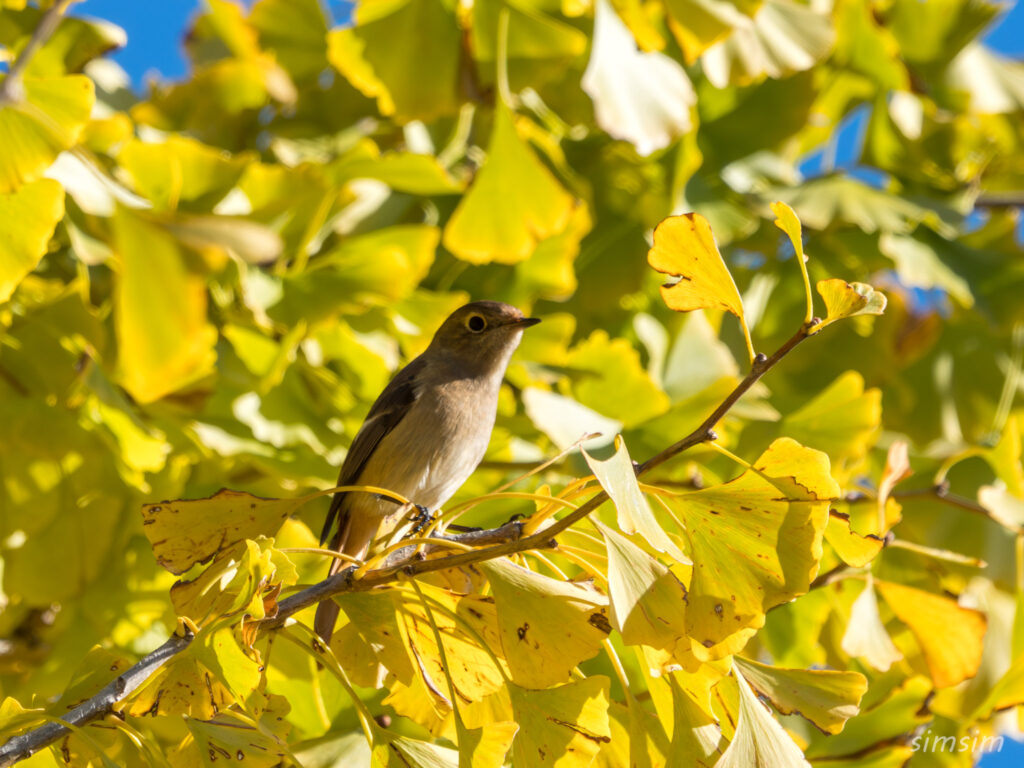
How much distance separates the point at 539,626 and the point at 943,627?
943 mm

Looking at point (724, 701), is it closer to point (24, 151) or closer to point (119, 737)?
point (119, 737)

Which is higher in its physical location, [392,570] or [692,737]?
[392,570]

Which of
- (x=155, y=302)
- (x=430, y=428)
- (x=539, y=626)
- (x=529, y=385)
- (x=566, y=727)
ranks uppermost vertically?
(x=155, y=302)

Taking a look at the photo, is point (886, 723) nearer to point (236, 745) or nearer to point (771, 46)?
point (236, 745)

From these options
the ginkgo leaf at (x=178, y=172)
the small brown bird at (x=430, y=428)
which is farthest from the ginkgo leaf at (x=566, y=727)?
the ginkgo leaf at (x=178, y=172)

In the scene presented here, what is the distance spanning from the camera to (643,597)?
119 cm

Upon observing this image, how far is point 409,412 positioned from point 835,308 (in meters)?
1.46

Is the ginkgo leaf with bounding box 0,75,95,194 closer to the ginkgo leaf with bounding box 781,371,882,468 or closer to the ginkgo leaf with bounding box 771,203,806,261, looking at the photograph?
the ginkgo leaf with bounding box 771,203,806,261

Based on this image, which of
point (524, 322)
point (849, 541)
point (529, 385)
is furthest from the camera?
point (529, 385)

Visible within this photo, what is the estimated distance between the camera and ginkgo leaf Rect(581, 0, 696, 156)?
2.50m

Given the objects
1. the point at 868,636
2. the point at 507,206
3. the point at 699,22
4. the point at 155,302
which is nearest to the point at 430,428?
the point at 507,206

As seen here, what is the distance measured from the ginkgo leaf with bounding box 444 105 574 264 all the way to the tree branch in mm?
1189

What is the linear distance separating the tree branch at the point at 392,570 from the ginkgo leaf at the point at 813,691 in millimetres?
371

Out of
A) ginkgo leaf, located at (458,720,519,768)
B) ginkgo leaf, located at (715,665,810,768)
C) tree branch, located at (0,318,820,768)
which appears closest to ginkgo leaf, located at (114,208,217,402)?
tree branch, located at (0,318,820,768)
